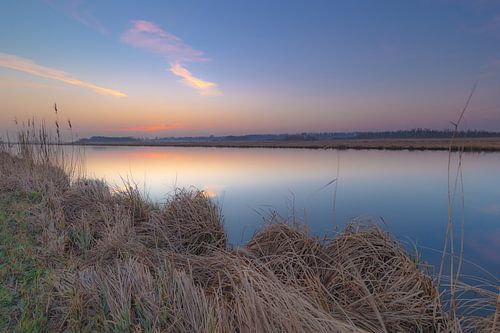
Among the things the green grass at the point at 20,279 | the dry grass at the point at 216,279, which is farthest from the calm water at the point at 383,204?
the green grass at the point at 20,279

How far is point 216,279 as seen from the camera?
121 inches

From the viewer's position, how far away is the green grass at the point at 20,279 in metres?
2.47

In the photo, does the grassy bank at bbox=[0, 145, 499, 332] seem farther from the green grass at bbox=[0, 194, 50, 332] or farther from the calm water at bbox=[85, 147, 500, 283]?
the calm water at bbox=[85, 147, 500, 283]

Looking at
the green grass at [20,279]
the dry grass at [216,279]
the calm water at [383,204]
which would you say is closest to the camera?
the dry grass at [216,279]

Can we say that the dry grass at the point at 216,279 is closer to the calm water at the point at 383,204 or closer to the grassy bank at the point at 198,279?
the grassy bank at the point at 198,279

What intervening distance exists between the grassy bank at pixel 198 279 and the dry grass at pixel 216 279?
0.05ft

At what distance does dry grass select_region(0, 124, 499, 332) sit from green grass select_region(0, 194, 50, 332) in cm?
10

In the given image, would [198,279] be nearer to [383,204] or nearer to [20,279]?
[20,279]

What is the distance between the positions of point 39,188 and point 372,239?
7.75m

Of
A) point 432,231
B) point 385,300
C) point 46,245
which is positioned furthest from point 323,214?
point 46,245

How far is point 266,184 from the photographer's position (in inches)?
604

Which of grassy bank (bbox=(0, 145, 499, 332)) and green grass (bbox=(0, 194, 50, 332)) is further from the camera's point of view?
green grass (bbox=(0, 194, 50, 332))

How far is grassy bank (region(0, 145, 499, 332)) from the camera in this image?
2.24 meters

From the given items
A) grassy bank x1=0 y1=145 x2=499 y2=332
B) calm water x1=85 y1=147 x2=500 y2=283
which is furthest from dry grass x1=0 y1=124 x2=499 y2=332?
calm water x1=85 y1=147 x2=500 y2=283
